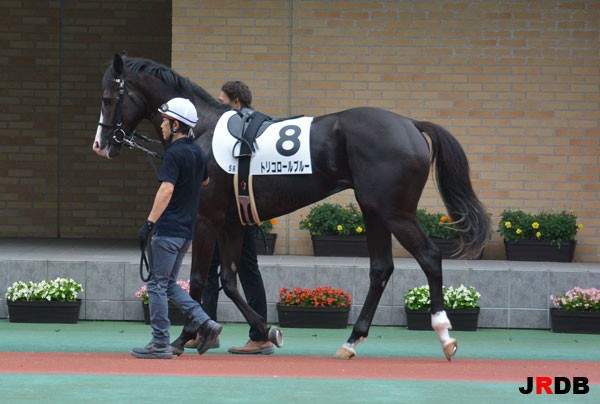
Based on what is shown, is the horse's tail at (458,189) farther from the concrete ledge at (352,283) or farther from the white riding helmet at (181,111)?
the concrete ledge at (352,283)

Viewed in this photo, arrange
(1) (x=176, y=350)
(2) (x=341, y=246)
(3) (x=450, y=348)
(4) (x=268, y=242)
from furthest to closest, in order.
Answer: (4) (x=268, y=242) → (2) (x=341, y=246) → (1) (x=176, y=350) → (3) (x=450, y=348)

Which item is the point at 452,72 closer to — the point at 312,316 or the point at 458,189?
the point at 312,316

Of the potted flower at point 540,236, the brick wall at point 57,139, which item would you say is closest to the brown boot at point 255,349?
the potted flower at point 540,236

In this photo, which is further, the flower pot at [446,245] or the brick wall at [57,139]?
the brick wall at [57,139]

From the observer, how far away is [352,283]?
10719 millimetres

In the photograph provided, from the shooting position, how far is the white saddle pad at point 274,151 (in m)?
8.34

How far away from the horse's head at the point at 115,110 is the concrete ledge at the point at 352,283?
8.22 ft

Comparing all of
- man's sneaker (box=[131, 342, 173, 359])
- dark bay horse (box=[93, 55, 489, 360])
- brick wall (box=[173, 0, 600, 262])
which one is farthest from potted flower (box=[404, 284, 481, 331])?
man's sneaker (box=[131, 342, 173, 359])

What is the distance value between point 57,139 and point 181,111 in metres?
6.93

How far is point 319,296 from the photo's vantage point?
10.4m

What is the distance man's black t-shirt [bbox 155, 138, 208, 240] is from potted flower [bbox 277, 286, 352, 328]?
2.74m

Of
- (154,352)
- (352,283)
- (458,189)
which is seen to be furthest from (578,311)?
(154,352)

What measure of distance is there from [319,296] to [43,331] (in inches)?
96.6

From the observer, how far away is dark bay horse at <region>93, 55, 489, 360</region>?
8.16 m
